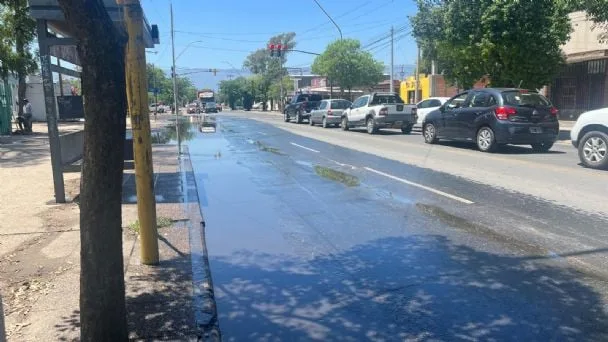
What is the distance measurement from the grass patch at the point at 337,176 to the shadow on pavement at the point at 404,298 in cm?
435

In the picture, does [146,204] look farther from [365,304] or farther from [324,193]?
[324,193]

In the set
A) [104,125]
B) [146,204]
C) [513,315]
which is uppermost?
[104,125]

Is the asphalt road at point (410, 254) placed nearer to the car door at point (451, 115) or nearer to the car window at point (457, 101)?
the car door at point (451, 115)

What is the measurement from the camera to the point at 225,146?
722 inches

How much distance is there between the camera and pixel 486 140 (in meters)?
14.6

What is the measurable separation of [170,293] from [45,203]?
485 centimetres

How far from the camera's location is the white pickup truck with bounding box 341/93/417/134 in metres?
23.3

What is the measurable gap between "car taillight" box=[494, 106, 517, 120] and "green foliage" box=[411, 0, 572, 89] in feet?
23.6

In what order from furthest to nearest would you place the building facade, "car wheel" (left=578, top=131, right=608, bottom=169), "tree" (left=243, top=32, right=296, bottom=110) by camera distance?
"tree" (left=243, top=32, right=296, bottom=110)
the building facade
"car wheel" (left=578, top=131, right=608, bottom=169)

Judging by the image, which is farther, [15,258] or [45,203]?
[45,203]

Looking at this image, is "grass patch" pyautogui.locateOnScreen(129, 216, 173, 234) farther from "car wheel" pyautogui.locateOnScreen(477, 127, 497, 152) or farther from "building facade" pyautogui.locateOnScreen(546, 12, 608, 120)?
"building facade" pyautogui.locateOnScreen(546, 12, 608, 120)

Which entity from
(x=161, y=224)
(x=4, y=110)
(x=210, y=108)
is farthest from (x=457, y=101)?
(x=210, y=108)

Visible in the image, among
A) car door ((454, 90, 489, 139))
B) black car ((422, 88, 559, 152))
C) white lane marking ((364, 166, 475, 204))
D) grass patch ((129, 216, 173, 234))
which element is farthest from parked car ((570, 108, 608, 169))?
grass patch ((129, 216, 173, 234))

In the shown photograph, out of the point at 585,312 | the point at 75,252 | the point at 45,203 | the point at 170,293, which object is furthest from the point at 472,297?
the point at 45,203
